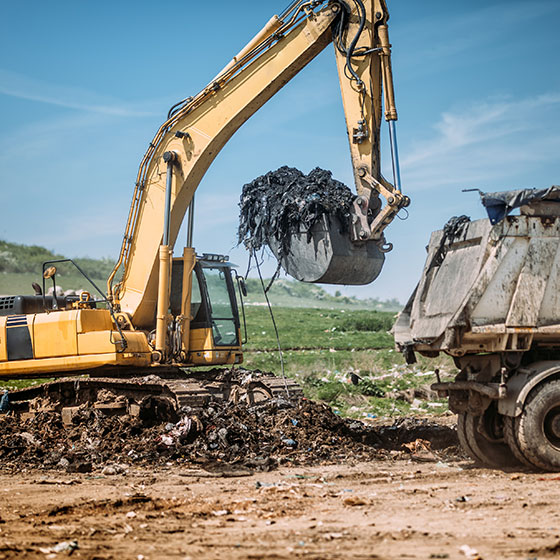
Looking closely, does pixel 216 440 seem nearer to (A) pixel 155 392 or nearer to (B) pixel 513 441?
(A) pixel 155 392

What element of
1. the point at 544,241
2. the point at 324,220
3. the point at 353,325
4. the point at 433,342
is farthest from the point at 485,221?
the point at 353,325

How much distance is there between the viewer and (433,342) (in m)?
8.30

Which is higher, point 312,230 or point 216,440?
point 312,230

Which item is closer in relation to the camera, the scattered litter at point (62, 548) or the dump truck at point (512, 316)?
the scattered litter at point (62, 548)

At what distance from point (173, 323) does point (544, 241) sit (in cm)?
548

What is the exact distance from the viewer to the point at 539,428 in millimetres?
7914

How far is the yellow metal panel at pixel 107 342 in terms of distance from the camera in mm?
10820

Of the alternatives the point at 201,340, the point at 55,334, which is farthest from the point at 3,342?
the point at 201,340

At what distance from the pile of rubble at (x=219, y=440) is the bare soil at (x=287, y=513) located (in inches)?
19.6

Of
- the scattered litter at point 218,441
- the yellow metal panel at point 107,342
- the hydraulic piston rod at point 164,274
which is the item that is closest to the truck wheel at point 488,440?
the scattered litter at point 218,441

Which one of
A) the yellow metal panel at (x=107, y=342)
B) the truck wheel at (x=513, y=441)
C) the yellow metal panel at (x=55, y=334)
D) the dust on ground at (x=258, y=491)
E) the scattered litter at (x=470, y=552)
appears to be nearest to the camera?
the scattered litter at (x=470, y=552)

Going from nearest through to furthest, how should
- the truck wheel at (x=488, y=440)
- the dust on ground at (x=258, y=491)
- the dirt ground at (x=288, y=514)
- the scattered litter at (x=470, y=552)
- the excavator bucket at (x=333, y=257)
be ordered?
the scattered litter at (x=470, y=552) → the dirt ground at (x=288, y=514) → the dust on ground at (x=258, y=491) → the truck wheel at (x=488, y=440) → the excavator bucket at (x=333, y=257)

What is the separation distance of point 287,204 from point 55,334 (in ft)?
13.3

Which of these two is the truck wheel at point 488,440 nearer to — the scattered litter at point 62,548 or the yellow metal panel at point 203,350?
the yellow metal panel at point 203,350
